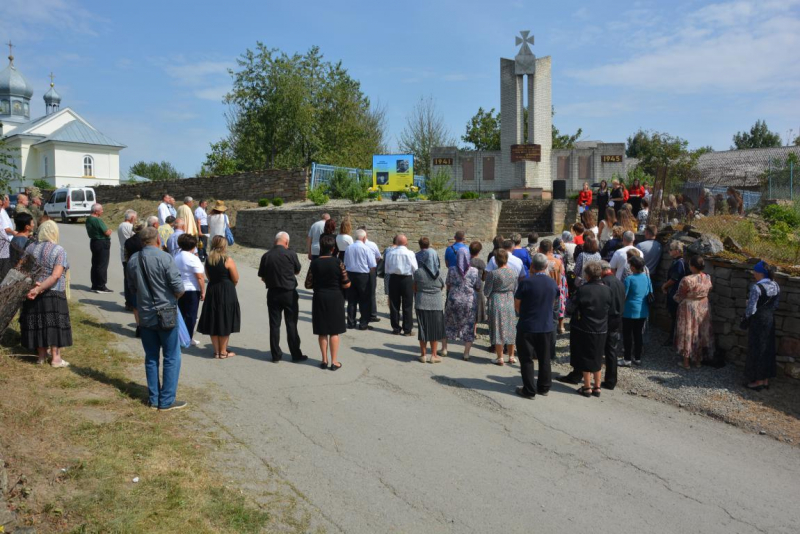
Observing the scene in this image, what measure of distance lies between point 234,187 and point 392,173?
7.76 meters

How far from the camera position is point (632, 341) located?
9.16 meters

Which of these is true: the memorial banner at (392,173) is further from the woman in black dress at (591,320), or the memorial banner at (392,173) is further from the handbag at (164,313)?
the handbag at (164,313)

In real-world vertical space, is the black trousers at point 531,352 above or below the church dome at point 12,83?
below

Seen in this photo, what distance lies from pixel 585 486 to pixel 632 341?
4.37m

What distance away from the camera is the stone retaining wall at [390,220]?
19.6 meters

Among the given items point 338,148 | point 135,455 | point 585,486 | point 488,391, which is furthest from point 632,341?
point 338,148

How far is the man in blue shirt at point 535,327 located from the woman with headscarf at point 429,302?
4.95ft

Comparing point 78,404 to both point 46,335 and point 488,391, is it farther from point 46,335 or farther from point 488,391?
point 488,391

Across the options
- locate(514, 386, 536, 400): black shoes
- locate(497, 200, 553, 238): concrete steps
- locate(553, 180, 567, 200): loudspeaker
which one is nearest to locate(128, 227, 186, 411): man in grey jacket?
locate(514, 386, 536, 400): black shoes

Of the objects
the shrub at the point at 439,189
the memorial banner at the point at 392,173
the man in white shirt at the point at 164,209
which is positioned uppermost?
the memorial banner at the point at 392,173

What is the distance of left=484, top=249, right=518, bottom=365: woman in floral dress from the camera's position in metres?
8.56

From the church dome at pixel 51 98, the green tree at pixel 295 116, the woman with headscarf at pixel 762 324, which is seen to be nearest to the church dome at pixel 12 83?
the church dome at pixel 51 98

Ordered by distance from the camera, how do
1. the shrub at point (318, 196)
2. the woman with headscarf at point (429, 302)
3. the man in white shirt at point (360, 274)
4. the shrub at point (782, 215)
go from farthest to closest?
the shrub at point (318, 196), the shrub at point (782, 215), the man in white shirt at point (360, 274), the woman with headscarf at point (429, 302)

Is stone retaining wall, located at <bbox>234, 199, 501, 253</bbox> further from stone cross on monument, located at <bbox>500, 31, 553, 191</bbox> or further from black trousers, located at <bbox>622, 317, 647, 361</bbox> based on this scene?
black trousers, located at <bbox>622, 317, 647, 361</bbox>
